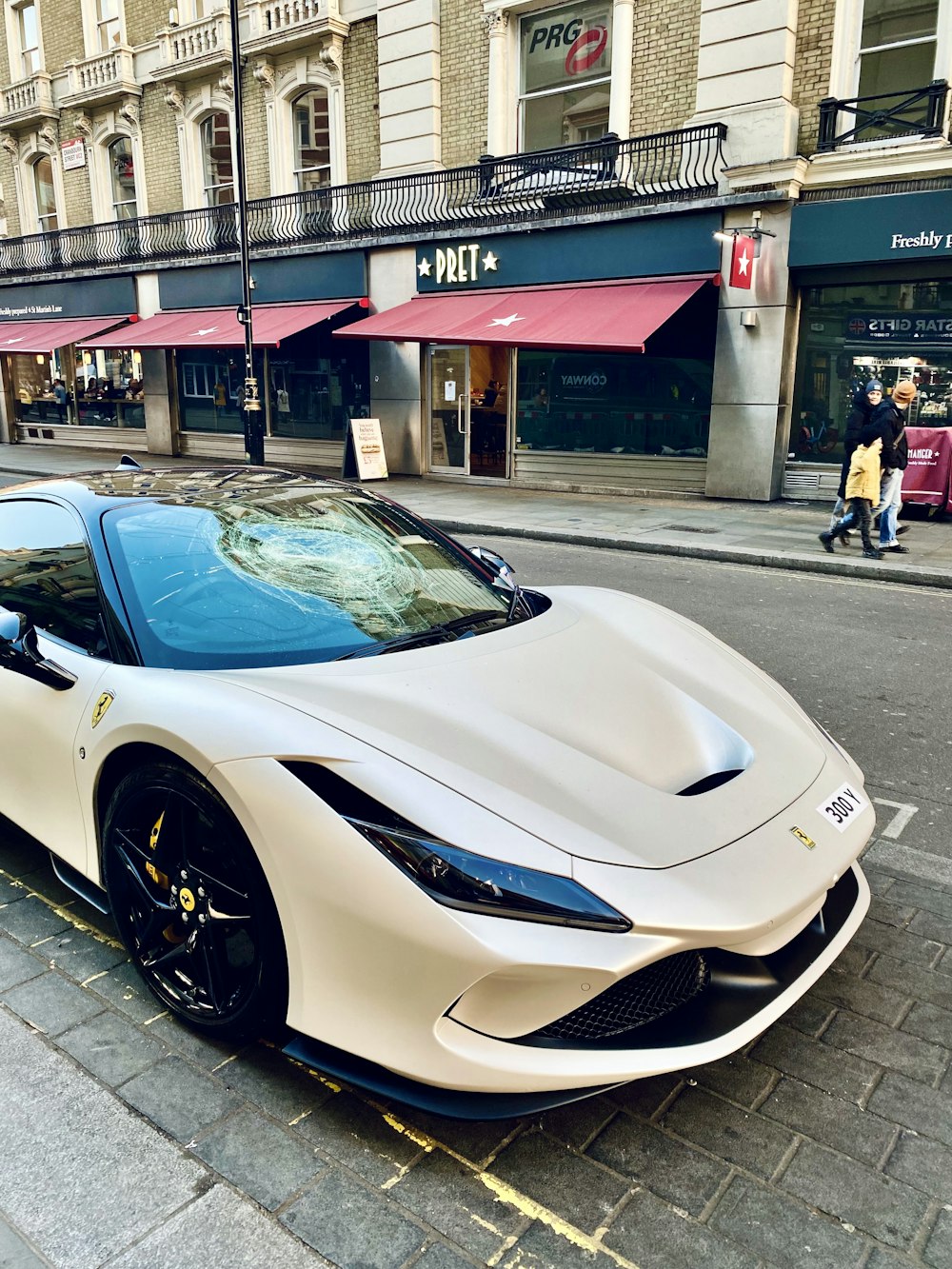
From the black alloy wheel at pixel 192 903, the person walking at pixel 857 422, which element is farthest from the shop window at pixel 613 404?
the black alloy wheel at pixel 192 903

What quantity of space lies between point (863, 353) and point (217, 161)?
614 inches

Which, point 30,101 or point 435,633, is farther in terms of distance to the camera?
point 30,101

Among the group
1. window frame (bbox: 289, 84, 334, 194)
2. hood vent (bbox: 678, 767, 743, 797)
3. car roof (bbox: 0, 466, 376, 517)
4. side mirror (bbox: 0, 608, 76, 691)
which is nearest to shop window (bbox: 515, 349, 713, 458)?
window frame (bbox: 289, 84, 334, 194)

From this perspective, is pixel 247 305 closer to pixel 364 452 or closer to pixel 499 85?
pixel 364 452

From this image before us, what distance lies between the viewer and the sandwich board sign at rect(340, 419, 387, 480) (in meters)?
17.5

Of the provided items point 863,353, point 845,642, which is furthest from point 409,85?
point 845,642

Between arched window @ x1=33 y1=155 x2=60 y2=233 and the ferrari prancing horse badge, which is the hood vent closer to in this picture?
the ferrari prancing horse badge

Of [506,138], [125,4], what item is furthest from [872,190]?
[125,4]

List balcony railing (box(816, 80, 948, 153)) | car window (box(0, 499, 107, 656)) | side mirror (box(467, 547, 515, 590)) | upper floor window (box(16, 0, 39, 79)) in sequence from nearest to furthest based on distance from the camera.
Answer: car window (box(0, 499, 107, 656)) → side mirror (box(467, 547, 515, 590)) → balcony railing (box(816, 80, 948, 153)) → upper floor window (box(16, 0, 39, 79))

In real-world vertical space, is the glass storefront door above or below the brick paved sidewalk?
above

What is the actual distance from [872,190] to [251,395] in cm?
1043

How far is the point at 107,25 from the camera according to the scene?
2400cm

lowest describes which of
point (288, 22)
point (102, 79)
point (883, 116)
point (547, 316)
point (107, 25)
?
point (547, 316)

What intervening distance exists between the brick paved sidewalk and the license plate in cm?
54
